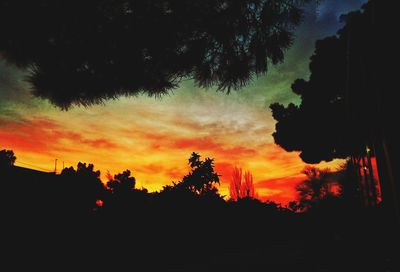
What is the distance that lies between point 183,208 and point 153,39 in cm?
464

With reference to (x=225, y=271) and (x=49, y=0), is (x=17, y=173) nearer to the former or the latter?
(x=49, y=0)

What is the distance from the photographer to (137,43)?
3.61 meters

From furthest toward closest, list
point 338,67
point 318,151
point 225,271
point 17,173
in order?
point 318,151 → point 338,67 → point 225,271 → point 17,173

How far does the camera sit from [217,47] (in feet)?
13.3

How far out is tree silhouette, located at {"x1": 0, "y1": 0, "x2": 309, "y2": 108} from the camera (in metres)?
3.22

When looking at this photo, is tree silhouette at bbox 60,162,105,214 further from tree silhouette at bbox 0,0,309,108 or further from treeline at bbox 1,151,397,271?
tree silhouette at bbox 0,0,309,108

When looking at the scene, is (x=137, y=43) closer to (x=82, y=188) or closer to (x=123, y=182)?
(x=82, y=188)

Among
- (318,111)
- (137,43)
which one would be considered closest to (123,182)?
(137,43)

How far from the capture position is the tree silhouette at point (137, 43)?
3.22 metres

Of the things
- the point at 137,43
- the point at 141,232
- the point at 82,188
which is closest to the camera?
the point at 137,43

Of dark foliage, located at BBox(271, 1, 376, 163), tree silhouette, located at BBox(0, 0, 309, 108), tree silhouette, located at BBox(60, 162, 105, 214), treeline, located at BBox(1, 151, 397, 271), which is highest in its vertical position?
dark foliage, located at BBox(271, 1, 376, 163)

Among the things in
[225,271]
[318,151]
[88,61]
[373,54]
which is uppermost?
[318,151]

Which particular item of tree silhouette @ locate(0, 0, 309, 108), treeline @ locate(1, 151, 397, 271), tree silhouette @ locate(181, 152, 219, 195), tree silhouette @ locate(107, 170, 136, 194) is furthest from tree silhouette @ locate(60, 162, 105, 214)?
tree silhouette @ locate(181, 152, 219, 195)

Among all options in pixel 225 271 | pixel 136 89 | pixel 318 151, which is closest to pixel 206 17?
pixel 136 89
